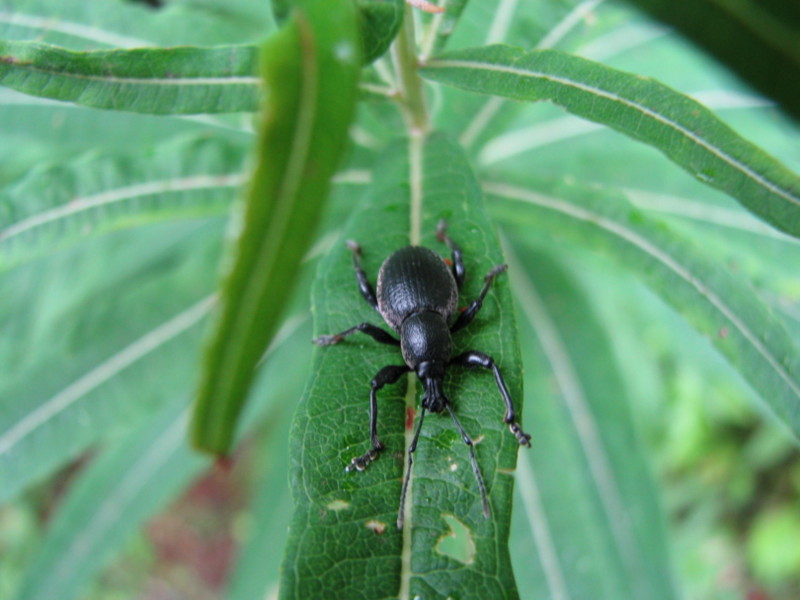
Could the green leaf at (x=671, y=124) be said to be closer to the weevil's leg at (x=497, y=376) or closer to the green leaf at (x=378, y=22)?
the green leaf at (x=378, y=22)

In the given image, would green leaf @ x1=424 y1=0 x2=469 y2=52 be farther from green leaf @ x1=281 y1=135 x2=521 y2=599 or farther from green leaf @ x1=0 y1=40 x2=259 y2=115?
green leaf @ x1=0 y1=40 x2=259 y2=115

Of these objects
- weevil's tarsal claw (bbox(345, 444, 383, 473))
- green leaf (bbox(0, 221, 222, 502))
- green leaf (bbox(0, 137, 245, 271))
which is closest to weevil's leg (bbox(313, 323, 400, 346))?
weevil's tarsal claw (bbox(345, 444, 383, 473))

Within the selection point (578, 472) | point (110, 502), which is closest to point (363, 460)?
point (578, 472)

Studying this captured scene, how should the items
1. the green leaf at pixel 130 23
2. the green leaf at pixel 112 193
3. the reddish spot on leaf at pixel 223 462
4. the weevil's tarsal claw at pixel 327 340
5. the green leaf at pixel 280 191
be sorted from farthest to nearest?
the green leaf at pixel 130 23 → the green leaf at pixel 112 193 → the weevil's tarsal claw at pixel 327 340 → the reddish spot on leaf at pixel 223 462 → the green leaf at pixel 280 191

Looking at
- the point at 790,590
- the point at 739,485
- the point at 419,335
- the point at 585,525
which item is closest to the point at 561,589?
the point at 585,525

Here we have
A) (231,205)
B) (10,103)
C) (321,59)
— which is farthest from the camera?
(10,103)

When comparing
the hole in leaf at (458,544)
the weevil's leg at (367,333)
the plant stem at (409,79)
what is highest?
the plant stem at (409,79)

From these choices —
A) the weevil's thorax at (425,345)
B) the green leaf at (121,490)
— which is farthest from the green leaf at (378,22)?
the green leaf at (121,490)

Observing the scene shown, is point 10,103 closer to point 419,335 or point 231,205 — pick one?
point 231,205
